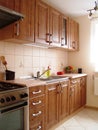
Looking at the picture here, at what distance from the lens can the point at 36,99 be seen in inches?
82.2

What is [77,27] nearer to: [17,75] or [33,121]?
[17,75]

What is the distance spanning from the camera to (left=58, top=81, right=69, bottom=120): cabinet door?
274 centimetres

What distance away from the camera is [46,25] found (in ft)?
8.73

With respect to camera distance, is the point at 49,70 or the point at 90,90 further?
the point at 90,90

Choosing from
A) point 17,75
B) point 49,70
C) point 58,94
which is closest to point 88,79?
point 49,70

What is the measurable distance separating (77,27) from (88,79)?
4.43 feet

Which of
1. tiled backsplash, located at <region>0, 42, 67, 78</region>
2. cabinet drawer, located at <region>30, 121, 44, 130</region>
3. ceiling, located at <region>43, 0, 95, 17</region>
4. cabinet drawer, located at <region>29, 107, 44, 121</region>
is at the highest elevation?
ceiling, located at <region>43, 0, 95, 17</region>

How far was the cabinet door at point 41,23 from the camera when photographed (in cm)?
245

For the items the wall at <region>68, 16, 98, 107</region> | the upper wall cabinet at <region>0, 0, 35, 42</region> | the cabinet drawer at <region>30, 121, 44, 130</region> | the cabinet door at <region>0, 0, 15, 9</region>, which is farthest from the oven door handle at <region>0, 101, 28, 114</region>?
the wall at <region>68, 16, 98, 107</region>

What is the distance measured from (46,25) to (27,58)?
682 millimetres

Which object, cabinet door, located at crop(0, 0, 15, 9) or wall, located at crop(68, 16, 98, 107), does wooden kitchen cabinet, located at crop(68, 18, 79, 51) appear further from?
cabinet door, located at crop(0, 0, 15, 9)

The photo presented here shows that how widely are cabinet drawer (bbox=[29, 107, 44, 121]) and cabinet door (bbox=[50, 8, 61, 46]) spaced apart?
1.23m

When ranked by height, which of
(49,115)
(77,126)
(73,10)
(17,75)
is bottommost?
(77,126)

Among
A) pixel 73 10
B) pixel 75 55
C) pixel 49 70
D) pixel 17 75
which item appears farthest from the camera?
pixel 75 55
